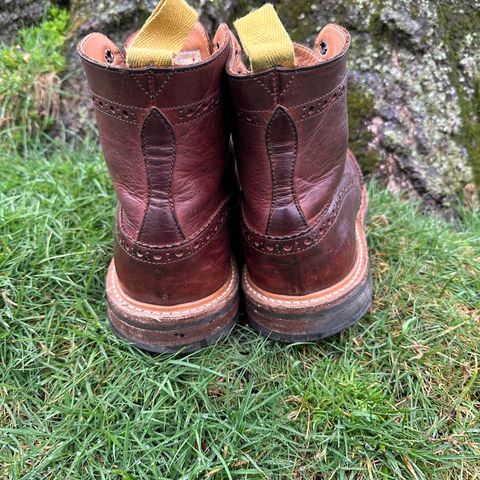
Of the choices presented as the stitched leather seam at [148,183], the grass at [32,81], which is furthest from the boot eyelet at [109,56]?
the grass at [32,81]

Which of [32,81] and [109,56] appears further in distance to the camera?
[32,81]

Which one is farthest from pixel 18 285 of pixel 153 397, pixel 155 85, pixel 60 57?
pixel 60 57

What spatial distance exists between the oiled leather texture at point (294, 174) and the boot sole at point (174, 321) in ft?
0.40

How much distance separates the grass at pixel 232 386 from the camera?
125 centimetres

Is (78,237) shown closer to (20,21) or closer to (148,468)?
(148,468)

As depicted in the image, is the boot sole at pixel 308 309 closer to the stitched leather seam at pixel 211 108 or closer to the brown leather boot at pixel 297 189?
the brown leather boot at pixel 297 189

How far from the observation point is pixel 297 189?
131cm

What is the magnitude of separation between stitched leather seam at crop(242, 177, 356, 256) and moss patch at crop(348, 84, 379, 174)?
Answer: 0.84 meters

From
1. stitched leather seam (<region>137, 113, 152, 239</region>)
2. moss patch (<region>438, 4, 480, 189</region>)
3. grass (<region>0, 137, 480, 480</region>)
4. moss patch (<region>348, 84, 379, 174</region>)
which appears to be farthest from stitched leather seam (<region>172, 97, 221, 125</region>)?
moss patch (<region>438, 4, 480, 189</region>)

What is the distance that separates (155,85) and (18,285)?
2.69ft

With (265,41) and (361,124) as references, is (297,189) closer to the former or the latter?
(265,41)

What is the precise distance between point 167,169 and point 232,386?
1.91 feet

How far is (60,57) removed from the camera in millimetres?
2332

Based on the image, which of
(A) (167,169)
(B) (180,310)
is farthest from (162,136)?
(B) (180,310)
